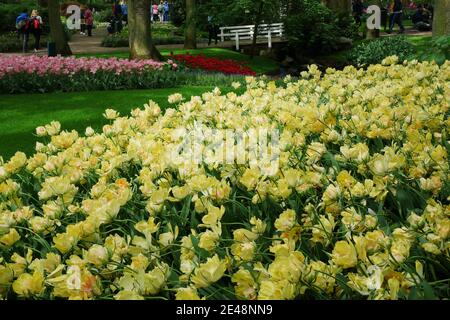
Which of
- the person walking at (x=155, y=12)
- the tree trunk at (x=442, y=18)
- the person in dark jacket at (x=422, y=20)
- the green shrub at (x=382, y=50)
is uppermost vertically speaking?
the person walking at (x=155, y=12)

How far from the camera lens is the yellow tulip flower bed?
1.77m

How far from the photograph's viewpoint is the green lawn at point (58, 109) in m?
7.29

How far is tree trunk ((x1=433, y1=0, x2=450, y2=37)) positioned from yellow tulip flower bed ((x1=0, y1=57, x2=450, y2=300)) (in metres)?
11.8

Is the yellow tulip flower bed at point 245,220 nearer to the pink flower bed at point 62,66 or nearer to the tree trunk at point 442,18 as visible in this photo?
the pink flower bed at point 62,66

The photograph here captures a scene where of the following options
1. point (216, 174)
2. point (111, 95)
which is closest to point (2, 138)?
point (111, 95)

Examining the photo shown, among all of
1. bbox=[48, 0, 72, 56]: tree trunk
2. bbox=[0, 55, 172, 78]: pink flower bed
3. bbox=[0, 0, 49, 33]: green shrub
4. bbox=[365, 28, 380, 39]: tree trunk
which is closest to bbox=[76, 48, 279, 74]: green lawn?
bbox=[48, 0, 72, 56]: tree trunk

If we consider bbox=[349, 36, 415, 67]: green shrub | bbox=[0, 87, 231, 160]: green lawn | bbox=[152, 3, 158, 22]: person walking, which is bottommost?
bbox=[0, 87, 231, 160]: green lawn

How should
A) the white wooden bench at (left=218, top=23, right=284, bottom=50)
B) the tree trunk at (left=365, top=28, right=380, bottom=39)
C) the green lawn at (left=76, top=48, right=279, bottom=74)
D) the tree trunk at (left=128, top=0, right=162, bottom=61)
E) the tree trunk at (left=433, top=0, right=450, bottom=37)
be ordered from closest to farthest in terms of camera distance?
1. the tree trunk at (left=433, top=0, right=450, bottom=37)
2. the tree trunk at (left=128, top=0, right=162, bottom=61)
3. the green lawn at (left=76, top=48, right=279, bottom=74)
4. the white wooden bench at (left=218, top=23, right=284, bottom=50)
5. the tree trunk at (left=365, top=28, right=380, bottom=39)

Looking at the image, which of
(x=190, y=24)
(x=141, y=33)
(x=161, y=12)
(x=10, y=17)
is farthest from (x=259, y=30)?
(x=161, y=12)

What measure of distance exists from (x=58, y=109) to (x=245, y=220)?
7.57 metres

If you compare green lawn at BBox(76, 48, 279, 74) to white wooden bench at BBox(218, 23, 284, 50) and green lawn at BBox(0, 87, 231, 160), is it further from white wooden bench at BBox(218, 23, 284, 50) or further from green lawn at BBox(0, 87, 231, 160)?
green lawn at BBox(0, 87, 231, 160)

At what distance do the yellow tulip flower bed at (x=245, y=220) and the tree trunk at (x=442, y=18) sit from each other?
11.8 meters

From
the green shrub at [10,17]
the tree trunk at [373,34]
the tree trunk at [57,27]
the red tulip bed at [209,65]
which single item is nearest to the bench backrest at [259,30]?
the tree trunk at [373,34]

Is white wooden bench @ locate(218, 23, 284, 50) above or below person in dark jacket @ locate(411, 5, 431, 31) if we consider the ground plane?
below
